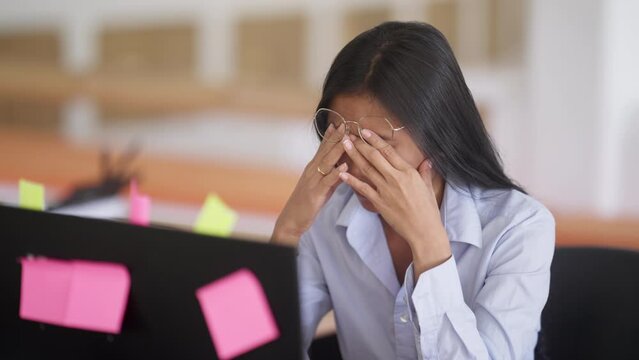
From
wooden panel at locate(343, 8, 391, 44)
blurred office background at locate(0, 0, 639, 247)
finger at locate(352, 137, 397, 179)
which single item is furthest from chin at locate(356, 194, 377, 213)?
wooden panel at locate(343, 8, 391, 44)

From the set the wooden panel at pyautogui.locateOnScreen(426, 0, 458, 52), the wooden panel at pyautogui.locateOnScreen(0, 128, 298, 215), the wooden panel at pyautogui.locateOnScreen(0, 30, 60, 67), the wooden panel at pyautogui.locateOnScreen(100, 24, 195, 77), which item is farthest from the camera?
the wooden panel at pyautogui.locateOnScreen(0, 30, 60, 67)

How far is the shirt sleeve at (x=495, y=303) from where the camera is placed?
3.92ft

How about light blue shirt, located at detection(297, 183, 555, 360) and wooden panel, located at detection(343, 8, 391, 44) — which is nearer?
light blue shirt, located at detection(297, 183, 555, 360)

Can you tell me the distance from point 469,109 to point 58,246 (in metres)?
0.70

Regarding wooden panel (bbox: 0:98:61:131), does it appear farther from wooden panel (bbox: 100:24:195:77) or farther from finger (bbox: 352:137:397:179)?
finger (bbox: 352:137:397:179)

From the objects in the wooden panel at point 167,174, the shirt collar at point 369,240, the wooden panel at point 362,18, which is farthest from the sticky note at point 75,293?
the wooden panel at point 362,18

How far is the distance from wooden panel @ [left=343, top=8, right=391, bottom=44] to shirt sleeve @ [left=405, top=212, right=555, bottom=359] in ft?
11.6

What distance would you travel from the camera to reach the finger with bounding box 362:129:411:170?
4.14ft

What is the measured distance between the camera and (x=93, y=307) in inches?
38.3

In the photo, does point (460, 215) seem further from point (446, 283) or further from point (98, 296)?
point (98, 296)

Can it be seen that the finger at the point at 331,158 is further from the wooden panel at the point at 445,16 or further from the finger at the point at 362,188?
the wooden panel at the point at 445,16

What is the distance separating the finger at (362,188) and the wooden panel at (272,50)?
3745 millimetres

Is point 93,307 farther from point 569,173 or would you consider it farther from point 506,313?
point 569,173

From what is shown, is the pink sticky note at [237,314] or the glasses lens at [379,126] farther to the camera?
the glasses lens at [379,126]
